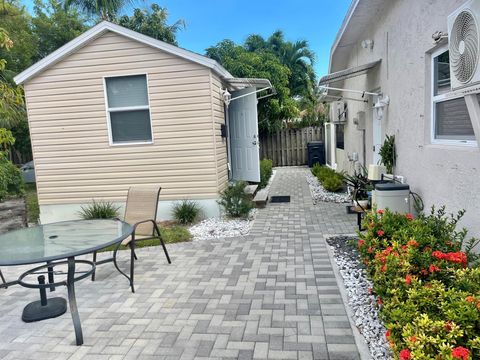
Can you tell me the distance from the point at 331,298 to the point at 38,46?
61.2 ft

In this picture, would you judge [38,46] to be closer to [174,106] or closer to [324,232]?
[174,106]

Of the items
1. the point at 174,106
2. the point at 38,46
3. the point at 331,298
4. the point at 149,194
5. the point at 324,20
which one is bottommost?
the point at 331,298

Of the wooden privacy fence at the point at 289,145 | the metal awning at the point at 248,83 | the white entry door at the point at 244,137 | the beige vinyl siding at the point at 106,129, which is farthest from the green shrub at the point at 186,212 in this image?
the wooden privacy fence at the point at 289,145

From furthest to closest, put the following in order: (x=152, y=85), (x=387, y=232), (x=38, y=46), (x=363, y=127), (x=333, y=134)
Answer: (x=38, y=46), (x=333, y=134), (x=363, y=127), (x=152, y=85), (x=387, y=232)

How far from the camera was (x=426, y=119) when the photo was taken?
4.43 metres

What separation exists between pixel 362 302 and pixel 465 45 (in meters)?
2.26

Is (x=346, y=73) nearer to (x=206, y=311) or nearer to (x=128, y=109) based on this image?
(x=128, y=109)

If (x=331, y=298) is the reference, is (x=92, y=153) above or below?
above

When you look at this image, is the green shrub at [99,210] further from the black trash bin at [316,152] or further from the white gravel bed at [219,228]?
the black trash bin at [316,152]

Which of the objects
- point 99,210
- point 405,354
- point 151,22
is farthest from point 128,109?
point 151,22

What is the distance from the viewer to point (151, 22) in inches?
699

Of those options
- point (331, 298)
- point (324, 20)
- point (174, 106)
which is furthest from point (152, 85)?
point (324, 20)

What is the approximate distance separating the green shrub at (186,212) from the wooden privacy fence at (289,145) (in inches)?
409

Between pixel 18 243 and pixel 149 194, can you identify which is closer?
pixel 18 243
